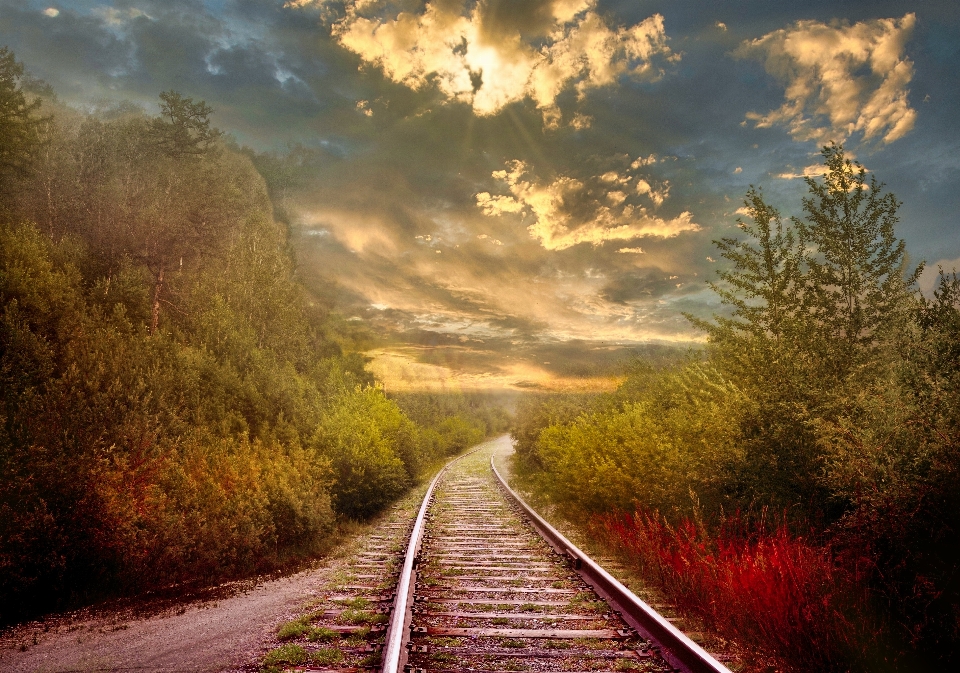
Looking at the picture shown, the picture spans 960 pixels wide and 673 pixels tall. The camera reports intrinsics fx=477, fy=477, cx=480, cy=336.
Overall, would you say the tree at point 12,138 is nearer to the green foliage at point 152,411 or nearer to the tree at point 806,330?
the green foliage at point 152,411

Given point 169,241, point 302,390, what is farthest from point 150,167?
point 302,390

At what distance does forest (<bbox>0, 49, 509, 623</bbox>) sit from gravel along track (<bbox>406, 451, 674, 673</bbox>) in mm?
3679

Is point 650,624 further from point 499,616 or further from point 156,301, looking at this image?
point 156,301

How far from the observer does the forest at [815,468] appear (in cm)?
426

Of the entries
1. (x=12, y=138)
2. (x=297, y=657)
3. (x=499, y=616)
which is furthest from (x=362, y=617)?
(x=12, y=138)

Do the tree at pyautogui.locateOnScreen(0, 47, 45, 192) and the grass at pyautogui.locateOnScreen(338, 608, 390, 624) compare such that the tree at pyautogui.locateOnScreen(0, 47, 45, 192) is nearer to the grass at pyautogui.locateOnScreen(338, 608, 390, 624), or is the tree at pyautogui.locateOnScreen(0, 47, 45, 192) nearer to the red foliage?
the grass at pyautogui.locateOnScreen(338, 608, 390, 624)

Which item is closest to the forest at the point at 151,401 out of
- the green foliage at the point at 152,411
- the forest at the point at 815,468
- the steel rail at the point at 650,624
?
the green foliage at the point at 152,411

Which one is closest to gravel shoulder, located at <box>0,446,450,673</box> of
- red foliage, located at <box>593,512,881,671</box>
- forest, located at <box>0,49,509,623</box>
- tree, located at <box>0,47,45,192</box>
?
forest, located at <box>0,49,509,623</box>

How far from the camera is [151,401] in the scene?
10555 mm

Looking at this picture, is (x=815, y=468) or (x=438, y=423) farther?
(x=438, y=423)

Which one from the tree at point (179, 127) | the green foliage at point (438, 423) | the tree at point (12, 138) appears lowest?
the green foliage at point (438, 423)

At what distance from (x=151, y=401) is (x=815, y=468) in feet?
41.2

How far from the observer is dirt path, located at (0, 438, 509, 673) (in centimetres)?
434

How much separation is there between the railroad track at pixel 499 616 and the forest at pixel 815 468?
99 cm
